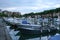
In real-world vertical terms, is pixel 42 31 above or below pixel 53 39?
below

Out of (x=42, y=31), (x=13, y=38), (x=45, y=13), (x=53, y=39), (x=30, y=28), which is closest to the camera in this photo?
(x=53, y=39)

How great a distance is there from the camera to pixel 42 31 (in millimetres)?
18891

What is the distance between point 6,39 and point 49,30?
7.92 metres

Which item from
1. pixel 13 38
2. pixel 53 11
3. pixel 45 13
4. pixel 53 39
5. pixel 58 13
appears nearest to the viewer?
pixel 53 39

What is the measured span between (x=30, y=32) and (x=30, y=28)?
1.03 m

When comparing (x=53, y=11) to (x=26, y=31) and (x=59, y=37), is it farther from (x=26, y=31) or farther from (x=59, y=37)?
(x=59, y=37)

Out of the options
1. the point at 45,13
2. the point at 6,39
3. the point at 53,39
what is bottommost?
the point at 45,13

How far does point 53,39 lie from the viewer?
27.0 ft

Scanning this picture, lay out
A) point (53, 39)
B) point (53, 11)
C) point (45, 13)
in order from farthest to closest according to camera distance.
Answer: point (45, 13), point (53, 11), point (53, 39)

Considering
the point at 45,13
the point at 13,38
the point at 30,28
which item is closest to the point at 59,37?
the point at 13,38

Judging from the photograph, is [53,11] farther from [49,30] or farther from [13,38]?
[13,38]

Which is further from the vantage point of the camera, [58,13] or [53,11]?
[53,11]

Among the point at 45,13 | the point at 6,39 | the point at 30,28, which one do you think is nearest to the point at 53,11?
the point at 45,13

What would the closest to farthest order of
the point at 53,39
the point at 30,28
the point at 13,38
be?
1. the point at 53,39
2. the point at 13,38
3. the point at 30,28
